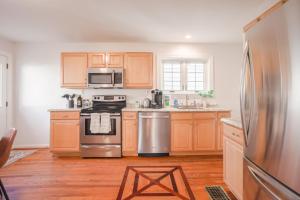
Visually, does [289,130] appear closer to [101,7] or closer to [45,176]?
[101,7]

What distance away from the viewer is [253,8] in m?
2.59

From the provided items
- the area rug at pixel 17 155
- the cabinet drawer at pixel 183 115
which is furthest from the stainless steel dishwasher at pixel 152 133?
the area rug at pixel 17 155

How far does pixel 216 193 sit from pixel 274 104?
1.64 meters

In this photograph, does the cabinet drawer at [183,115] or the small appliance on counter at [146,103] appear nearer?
the cabinet drawer at [183,115]

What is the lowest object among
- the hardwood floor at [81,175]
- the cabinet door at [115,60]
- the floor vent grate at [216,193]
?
the hardwood floor at [81,175]

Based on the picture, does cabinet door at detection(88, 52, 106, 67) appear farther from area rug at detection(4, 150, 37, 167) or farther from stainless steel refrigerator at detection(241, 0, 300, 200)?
stainless steel refrigerator at detection(241, 0, 300, 200)

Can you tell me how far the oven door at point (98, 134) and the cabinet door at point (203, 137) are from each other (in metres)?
1.52

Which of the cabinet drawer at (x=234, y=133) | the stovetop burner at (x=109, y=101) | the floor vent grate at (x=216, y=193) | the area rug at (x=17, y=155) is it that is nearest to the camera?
the cabinet drawer at (x=234, y=133)

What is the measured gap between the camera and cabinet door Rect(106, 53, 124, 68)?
401 cm

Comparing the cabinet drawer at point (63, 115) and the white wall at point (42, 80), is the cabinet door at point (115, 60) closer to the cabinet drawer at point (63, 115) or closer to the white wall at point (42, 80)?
the white wall at point (42, 80)

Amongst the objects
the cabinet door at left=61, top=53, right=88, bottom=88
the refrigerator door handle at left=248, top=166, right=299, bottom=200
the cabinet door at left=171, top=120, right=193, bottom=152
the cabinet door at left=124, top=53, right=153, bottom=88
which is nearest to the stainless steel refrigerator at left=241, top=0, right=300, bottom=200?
the refrigerator door handle at left=248, top=166, right=299, bottom=200

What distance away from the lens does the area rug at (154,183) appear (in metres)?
2.28

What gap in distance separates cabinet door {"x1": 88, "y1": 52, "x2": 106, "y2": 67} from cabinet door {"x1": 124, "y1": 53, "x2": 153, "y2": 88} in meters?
0.46

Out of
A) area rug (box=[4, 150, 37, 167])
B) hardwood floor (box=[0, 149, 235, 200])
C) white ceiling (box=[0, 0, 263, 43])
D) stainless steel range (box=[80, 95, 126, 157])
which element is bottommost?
hardwood floor (box=[0, 149, 235, 200])
